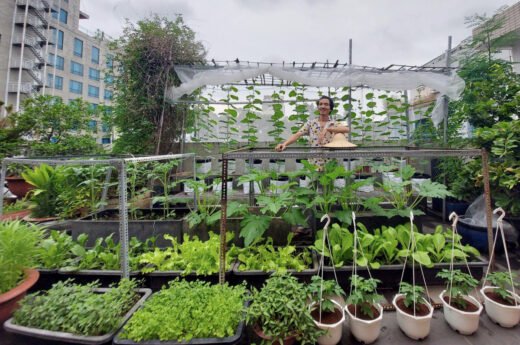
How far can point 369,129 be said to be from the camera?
5.25m

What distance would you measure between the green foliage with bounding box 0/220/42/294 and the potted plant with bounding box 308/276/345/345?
1.98 metres

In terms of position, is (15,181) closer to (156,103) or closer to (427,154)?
(156,103)

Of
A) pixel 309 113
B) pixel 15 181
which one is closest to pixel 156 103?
pixel 15 181

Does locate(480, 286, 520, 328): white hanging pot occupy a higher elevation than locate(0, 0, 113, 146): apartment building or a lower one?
lower

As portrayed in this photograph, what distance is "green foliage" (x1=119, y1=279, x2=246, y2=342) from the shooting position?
121 centimetres

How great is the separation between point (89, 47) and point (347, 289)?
101 ft

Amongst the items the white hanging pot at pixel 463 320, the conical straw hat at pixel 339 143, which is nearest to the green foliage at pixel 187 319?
the conical straw hat at pixel 339 143

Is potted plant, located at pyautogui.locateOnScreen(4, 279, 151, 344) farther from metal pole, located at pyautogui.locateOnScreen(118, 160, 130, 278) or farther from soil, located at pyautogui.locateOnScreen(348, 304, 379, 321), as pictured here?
soil, located at pyautogui.locateOnScreen(348, 304, 379, 321)

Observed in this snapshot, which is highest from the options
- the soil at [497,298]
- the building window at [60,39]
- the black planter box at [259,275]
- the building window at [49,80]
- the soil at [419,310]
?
the building window at [60,39]

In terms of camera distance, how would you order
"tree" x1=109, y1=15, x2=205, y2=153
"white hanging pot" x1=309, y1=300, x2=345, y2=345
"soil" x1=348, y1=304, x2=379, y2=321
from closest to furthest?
"white hanging pot" x1=309, y1=300, x2=345, y2=345
"soil" x1=348, y1=304, x2=379, y2=321
"tree" x1=109, y1=15, x2=205, y2=153

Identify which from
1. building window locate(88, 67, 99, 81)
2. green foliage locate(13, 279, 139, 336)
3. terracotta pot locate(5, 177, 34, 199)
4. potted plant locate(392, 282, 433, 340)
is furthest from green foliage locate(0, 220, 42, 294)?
building window locate(88, 67, 99, 81)

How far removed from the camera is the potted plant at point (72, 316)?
124 cm

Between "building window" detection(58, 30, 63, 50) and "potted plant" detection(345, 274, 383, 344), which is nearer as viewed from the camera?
"potted plant" detection(345, 274, 383, 344)

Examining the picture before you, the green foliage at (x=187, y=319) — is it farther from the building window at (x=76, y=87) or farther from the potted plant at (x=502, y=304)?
the building window at (x=76, y=87)
